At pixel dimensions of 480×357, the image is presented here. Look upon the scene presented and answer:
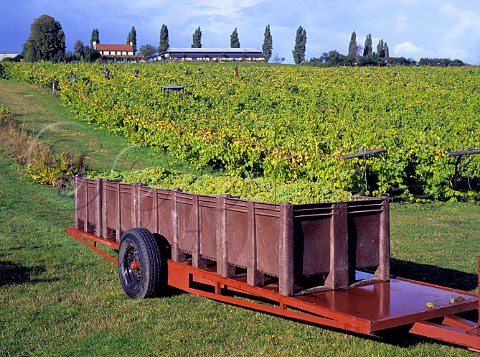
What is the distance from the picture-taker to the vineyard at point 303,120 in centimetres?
1664

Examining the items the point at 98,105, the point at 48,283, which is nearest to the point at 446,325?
the point at 48,283

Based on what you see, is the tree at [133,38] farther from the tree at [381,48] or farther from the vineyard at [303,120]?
the vineyard at [303,120]

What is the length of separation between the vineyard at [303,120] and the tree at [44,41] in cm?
2311

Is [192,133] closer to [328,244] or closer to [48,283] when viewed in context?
[48,283]

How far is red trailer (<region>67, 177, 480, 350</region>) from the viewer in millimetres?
5484

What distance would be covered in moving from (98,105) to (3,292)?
21862mm

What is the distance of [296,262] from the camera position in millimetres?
5906

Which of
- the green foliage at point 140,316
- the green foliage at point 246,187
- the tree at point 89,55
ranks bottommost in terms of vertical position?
the green foliage at point 140,316

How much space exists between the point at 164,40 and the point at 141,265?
113 m

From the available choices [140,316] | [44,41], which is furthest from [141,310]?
[44,41]

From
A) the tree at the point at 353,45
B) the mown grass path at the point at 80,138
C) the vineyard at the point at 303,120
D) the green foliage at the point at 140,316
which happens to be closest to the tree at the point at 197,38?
the tree at the point at 353,45

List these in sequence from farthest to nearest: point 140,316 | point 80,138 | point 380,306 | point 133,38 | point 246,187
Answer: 1. point 133,38
2. point 80,138
3. point 246,187
4. point 140,316
5. point 380,306

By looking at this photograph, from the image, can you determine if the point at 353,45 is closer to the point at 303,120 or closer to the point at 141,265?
the point at 303,120

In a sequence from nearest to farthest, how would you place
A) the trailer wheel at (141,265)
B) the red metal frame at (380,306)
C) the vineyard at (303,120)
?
the red metal frame at (380,306), the trailer wheel at (141,265), the vineyard at (303,120)
